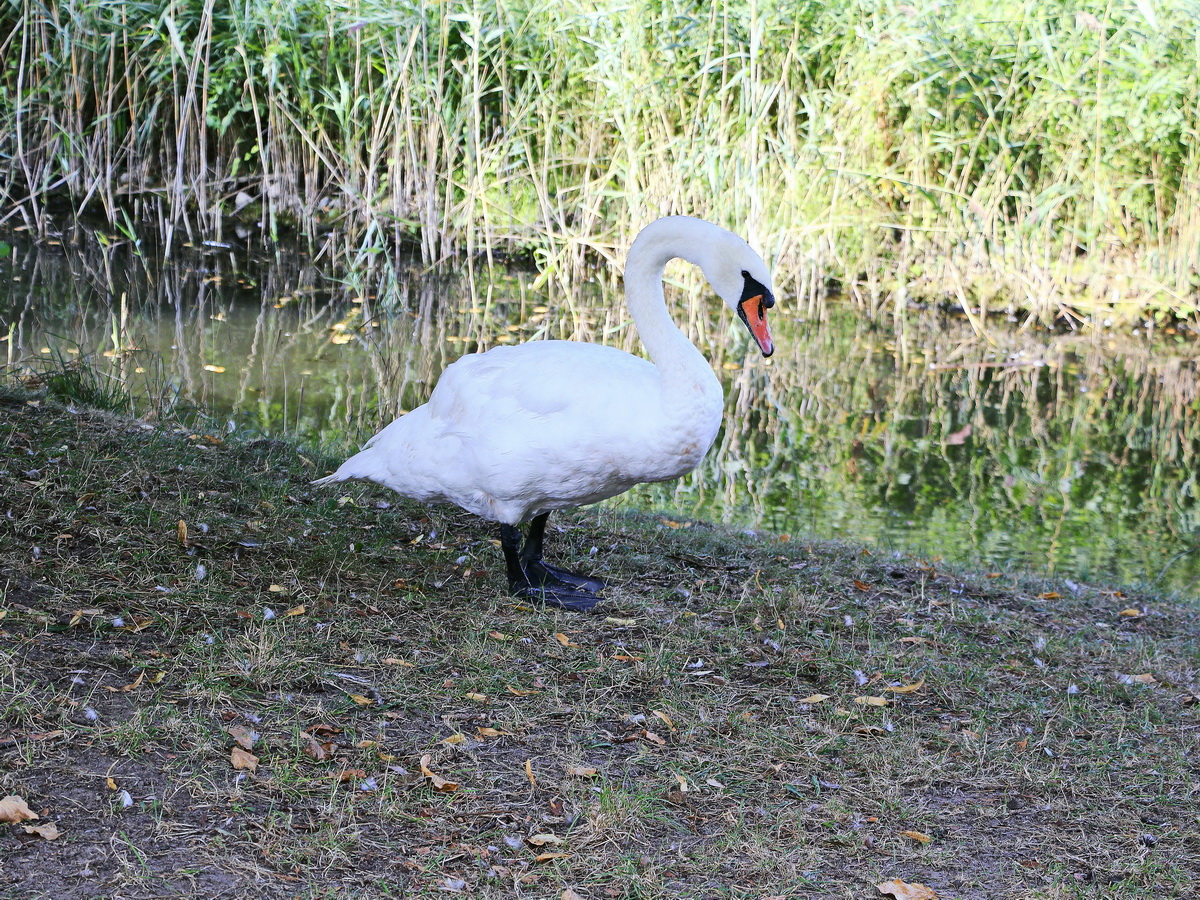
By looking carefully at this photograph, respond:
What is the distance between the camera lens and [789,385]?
8.76 metres

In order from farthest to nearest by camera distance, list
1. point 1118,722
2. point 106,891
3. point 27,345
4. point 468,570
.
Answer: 1. point 27,345
2. point 468,570
3. point 1118,722
4. point 106,891

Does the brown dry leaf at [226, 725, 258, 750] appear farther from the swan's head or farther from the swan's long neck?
the swan's head

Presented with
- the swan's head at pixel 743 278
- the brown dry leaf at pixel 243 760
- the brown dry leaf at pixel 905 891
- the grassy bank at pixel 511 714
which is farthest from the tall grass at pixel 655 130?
the brown dry leaf at pixel 905 891

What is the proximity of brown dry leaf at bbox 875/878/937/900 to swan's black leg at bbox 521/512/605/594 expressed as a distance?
1.76 metres

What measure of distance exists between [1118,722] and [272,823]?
102 inches

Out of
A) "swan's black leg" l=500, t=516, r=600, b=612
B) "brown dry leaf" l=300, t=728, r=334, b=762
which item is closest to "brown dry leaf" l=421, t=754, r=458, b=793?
"brown dry leaf" l=300, t=728, r=334, b=762

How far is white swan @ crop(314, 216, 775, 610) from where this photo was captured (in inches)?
149

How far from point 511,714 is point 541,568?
0.99m

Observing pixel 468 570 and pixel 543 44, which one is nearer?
pixel 468 570

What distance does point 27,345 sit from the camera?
757 centimetres

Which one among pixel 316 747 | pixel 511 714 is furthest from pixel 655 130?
pixel 316 747

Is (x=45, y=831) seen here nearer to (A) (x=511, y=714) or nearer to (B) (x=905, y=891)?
(A) (x=511, y=714)

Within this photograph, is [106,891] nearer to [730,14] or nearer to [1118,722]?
[1118,722]

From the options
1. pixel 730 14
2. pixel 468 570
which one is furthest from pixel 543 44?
pixel 468 570
